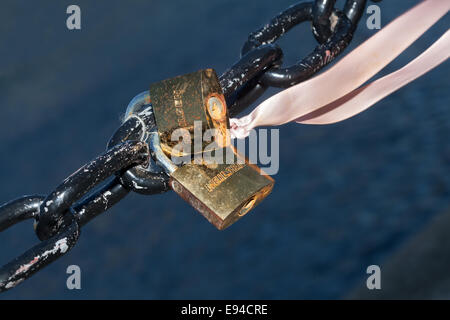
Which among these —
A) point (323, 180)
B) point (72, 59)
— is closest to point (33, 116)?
point (72, 59)

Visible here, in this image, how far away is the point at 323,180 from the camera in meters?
2.11

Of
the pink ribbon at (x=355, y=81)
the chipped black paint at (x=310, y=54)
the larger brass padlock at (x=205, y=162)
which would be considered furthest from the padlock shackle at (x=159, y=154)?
the chipped black paint at (x=310, y=54)

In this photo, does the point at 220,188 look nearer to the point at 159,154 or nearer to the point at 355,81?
the point at 159,154

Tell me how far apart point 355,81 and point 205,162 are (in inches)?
13.9

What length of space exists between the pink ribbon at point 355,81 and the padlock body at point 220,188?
0.10 m

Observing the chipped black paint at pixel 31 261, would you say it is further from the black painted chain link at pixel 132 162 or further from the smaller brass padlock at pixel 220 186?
the smaller brass padlock at pixel 220 186

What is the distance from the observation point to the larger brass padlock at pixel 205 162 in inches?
31.2

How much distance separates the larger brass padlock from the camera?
793mm

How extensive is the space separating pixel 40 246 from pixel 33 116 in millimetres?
1549

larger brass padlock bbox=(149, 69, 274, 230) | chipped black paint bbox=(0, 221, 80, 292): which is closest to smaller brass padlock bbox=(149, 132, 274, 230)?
larger brass padlock bbox=(149, 69, 274, 230)

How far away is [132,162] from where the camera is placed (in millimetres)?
839

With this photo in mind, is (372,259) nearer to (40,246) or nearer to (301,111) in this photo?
(301,111)

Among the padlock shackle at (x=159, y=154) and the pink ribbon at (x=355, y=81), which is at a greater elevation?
the pink ribbon at (x=355, y=81)

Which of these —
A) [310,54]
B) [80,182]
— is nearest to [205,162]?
[80,182]
